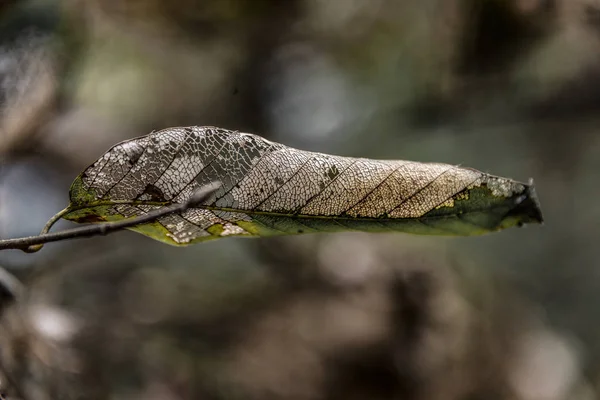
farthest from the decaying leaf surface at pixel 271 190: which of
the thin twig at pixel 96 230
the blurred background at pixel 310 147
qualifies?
the blurred background at pixel 310 147

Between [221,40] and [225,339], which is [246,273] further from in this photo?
[221,40]

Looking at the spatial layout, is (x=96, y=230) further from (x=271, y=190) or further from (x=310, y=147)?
(x=310, y=147)

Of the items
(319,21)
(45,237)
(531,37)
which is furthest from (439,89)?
(45,237)

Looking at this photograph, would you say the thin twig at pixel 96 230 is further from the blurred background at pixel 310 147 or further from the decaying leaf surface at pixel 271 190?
the blurred background at pixel 310 147

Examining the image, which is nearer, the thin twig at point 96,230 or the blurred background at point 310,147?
the thin twig at point 96,230

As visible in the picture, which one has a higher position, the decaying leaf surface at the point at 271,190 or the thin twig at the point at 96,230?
the decaying leaf surface at the point at 271,190

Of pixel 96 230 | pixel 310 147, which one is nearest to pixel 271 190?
pixel 96 230
